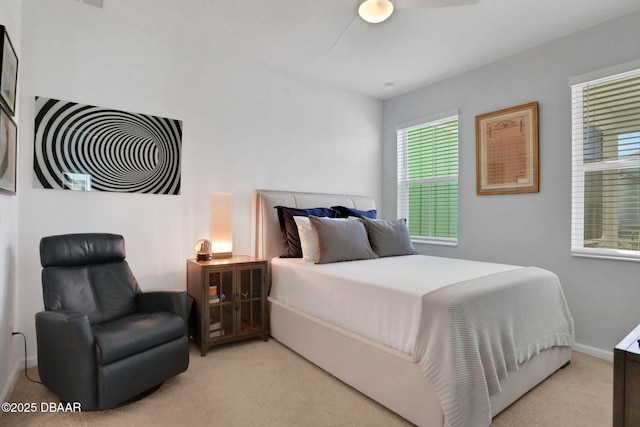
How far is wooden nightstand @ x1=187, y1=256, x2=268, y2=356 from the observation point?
2.81 meters

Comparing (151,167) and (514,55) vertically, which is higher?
(514,55)

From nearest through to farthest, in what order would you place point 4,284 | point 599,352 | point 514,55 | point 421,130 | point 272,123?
point 4,284
point 599,352
point 514,55
point 272,123
point 421,130

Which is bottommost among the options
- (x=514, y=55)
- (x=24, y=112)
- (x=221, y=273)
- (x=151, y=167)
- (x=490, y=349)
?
(x=490, y=349)

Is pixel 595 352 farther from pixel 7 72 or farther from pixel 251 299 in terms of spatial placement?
pixel 7 72

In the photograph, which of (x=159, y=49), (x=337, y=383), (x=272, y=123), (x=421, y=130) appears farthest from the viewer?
(x=421, y=130)

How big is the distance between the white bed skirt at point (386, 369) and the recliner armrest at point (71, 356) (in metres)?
1.41

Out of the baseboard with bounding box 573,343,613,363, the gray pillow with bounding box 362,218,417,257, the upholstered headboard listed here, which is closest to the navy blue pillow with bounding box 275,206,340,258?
the upholstered headboard

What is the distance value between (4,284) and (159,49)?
220cm

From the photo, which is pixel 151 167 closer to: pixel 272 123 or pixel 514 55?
pixel 272 123

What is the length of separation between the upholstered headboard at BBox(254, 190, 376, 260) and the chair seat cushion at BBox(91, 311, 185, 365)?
1248 mm

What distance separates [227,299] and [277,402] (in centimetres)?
112

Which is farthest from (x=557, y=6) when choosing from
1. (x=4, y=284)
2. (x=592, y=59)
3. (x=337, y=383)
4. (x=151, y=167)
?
(x=4, y=284)

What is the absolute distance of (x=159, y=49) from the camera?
3.06 meters

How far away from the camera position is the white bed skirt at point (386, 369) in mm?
1830
